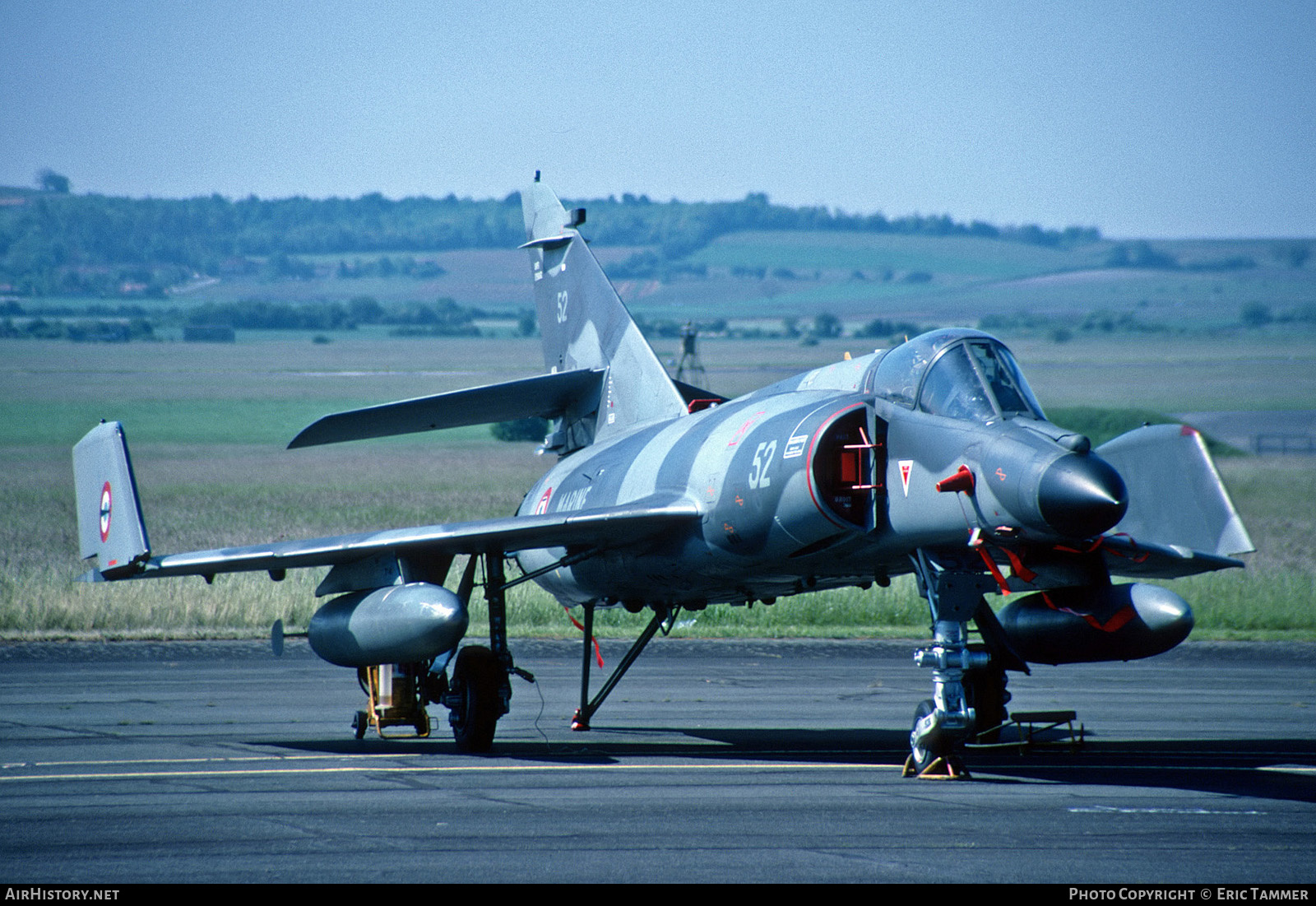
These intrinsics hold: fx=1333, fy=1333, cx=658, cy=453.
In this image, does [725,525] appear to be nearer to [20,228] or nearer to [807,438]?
[807,438]

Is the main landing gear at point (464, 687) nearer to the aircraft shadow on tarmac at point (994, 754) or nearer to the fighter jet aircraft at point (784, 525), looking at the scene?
the fighter jet aircraft at point (784, 525)

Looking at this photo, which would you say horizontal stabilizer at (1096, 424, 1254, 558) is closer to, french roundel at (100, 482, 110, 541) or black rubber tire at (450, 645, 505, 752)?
black rubber tire at (450, 645, 505, 752)

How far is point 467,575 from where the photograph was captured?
14258mm

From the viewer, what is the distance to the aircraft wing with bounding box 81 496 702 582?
1244cm

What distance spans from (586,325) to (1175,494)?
7.28 m

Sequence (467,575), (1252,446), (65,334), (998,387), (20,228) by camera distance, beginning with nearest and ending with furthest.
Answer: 1. (998,387)
2. (467,575)
3. (1252,446)
4. (65,334)
5. (20,228)

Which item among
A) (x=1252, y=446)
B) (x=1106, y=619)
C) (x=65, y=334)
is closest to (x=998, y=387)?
(x=1106, y=619)

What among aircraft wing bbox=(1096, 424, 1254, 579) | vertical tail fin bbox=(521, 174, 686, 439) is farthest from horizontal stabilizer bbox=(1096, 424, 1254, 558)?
vertical tail fin bbox=(521, 174, 686, 439)

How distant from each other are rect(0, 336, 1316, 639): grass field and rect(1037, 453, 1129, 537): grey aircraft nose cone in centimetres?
1479

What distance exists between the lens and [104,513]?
14633 millimetres

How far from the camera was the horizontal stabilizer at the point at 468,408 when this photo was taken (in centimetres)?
1465

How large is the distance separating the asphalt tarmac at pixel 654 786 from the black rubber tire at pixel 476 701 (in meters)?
0.32

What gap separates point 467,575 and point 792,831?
6.01m

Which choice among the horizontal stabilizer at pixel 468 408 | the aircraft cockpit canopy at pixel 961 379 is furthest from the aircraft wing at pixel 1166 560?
the horizontal stabilizer at pixel 468 408
